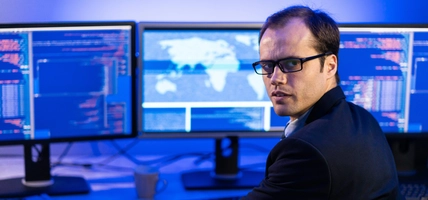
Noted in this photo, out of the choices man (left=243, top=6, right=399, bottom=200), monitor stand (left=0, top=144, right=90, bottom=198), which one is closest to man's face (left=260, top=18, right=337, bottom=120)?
man (left=243, top=6, right=399, bottom=200)

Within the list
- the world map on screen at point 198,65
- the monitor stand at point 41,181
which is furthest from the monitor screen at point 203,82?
the monitor stand at point 41,181

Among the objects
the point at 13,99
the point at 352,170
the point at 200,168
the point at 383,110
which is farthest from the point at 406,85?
the point at 13,99

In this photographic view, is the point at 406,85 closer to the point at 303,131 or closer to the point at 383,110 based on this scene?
the point at 383,110

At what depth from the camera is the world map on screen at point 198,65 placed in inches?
75.6

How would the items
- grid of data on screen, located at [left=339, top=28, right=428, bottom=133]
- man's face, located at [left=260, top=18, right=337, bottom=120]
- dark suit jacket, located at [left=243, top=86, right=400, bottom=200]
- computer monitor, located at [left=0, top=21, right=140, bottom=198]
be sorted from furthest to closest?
grid of data on screen, located at [left=339, top=28, right=428, bottom=133]
computer monitor, located at [left=0, top=21, right=140, bottom=198]
man's face, located at [left=260, top=18, right=337, bottom=120]
dark suit jacket, located at [left=243, top=86, right=400, bottom=200]

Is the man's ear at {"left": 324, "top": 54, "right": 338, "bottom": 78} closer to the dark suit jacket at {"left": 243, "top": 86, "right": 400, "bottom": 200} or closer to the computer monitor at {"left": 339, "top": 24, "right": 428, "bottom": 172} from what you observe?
the dark suit jacket at {"left": 243, "top": 86, "right": 400, "bottom": 200}

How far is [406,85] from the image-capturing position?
6.53 feet

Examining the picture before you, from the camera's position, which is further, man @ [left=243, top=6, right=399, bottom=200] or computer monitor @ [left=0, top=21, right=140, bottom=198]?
computer monitor @ [left=0, top=21, right=140, bottom=198]

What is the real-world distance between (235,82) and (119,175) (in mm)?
455

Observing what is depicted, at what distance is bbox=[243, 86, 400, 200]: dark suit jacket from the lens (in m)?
1.21

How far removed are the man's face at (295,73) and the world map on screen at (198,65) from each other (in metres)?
0.53

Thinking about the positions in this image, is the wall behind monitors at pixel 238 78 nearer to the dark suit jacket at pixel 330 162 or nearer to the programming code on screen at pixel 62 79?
the programming code on screen at pixel 62 79

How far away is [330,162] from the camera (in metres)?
1.20

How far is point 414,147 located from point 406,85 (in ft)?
0.73
